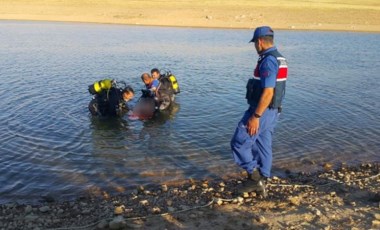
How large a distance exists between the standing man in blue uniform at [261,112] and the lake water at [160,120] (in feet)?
5.75

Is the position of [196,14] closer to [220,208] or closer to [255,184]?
[255,184]

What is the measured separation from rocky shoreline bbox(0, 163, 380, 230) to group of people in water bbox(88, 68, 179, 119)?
4615mm

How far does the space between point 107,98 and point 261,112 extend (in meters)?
6.43

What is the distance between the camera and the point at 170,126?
11398 millimetres

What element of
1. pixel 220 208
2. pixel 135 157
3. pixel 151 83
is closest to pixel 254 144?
pixel 220 208

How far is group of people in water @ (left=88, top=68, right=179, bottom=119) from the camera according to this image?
1181 cm

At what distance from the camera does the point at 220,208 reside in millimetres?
6211

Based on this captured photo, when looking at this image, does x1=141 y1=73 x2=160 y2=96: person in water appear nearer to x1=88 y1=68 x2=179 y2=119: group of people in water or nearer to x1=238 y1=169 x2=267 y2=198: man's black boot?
x1=88 y1=68 x2=179 y2=119: group of people in water

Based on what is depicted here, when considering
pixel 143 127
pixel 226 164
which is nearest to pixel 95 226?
pixel 226 164

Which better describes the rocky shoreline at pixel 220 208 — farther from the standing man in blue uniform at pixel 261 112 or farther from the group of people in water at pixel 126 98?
the group of people in water at pixel 126 98

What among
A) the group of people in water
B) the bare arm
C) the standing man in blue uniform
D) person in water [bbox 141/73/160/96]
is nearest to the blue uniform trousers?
the standing man in blue uniform

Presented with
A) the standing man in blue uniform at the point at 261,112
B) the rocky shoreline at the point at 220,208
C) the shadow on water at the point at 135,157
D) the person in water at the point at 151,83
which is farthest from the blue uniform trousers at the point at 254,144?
the person in water at the point at 151,83

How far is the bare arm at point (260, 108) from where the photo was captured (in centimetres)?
611

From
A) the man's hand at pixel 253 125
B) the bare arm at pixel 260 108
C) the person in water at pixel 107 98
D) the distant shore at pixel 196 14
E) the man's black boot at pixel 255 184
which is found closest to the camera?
the bare arm at pixel 260 108
